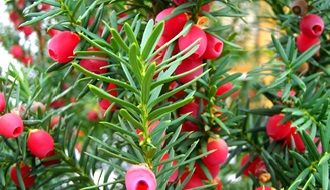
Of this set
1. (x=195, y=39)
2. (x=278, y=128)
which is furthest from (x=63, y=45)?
(x=278, y=128)

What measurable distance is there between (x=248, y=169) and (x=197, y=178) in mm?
162

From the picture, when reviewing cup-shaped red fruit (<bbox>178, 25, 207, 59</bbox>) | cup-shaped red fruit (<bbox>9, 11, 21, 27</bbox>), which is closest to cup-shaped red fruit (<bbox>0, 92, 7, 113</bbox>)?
cup-shaped red fruit (<bbox>178, 25, 207, 59</bbox>)

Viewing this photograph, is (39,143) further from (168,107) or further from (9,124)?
(168,107)

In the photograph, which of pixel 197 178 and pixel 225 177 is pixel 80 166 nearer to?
pixel 197 178

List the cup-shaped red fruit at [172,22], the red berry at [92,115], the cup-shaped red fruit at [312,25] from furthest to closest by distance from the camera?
the red berry at [92,115] → the cup-shaped red fruit at [312,25] → the cup-shaped red fruit at [172,22]

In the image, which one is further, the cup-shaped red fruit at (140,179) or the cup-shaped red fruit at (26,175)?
the cup-shaped red fruit at (26,175)

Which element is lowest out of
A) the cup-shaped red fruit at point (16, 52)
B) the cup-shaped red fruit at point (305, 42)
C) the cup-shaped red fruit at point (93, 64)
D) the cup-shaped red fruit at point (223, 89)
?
the cup-shaped red fruit at point (16, 52)

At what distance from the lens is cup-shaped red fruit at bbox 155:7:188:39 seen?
1.61 ft

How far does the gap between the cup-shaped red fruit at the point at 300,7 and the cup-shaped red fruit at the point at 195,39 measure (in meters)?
0.20

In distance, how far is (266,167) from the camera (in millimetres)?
593

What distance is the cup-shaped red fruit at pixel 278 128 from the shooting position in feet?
1.92

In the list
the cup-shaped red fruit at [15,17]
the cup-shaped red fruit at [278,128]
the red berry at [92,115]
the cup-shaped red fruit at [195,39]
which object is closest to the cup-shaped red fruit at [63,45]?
the cup-shaped red fruit at [195,39]

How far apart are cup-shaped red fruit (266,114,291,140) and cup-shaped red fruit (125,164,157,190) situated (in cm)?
24

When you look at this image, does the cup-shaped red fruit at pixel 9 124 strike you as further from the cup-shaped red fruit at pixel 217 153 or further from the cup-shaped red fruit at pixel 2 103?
the cup-shaped red fruit at pixel 217 153
